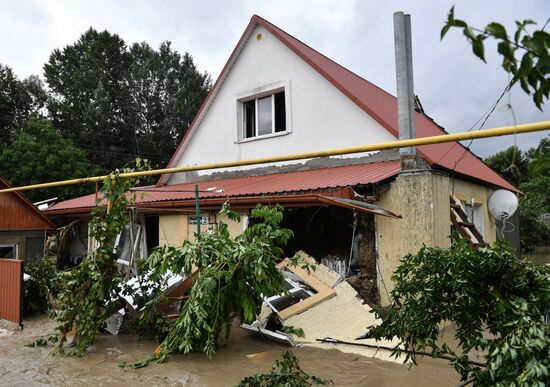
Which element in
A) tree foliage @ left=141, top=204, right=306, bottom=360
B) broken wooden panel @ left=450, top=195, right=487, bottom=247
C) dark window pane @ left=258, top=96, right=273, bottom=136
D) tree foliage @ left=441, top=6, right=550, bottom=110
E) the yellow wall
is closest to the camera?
tree foliage @ left=441, top=6, right=550, bottom=110

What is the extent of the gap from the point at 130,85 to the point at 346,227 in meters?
28.8

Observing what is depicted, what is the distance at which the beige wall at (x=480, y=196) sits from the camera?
394 inches

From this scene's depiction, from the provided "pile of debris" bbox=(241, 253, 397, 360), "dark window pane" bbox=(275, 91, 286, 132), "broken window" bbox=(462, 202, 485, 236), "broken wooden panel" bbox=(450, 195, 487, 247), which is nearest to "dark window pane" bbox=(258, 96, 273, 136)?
"dark window pane" bbox=(275, 91, 286, 132)

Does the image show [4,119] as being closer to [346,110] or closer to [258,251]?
[346,110]

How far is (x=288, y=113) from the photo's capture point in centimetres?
1098

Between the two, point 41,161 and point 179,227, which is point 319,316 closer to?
point 179,227

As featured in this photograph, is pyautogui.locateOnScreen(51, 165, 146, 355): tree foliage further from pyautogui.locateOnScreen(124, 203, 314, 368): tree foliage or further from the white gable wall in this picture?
the white gable wall

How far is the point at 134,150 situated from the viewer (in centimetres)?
3306

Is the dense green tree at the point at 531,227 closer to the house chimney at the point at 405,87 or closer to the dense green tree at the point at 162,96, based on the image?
the house chimney at the point at 405,87

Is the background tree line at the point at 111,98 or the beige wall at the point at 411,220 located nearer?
the beige wall at the point at 411,220

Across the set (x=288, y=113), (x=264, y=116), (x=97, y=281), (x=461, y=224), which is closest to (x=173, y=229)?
(x=264, y=116)

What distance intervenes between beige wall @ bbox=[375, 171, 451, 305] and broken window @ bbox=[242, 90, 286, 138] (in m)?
4.64

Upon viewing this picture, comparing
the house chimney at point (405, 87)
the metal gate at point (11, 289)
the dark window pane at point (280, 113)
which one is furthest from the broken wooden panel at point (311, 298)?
the dark window pane at point (280, 113)

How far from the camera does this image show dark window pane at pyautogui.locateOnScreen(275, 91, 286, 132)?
11559 millimetres
